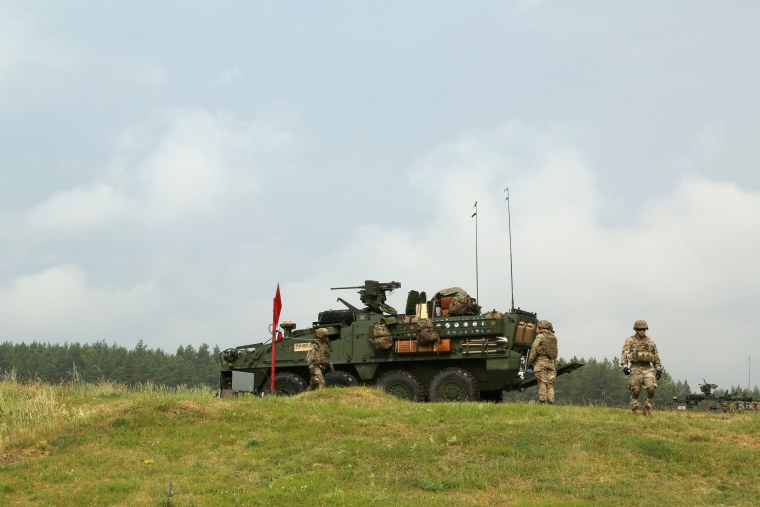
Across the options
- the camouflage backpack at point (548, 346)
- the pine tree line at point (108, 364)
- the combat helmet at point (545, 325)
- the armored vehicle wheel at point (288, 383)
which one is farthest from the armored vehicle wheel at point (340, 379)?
the pine tree line at point (108, 364)

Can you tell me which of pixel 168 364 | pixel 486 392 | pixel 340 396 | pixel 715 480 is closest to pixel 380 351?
pixel 486 392

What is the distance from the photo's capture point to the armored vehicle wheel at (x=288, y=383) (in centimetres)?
2352

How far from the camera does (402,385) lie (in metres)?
22.1

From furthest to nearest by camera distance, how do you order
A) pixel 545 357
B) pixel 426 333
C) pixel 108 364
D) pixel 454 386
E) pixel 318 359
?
1. pixel 108 364
2. pixel 318 359
3. pixel 426 333
4. pixel 454 386
5. pixel 545 357

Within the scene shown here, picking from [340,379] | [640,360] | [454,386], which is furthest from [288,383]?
[640,360]

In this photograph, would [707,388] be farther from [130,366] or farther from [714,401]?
[130,366]

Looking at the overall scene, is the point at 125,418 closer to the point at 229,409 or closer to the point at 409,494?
the point at 229,409

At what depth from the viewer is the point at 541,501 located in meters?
9.91

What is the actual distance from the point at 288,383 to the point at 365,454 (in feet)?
37.9

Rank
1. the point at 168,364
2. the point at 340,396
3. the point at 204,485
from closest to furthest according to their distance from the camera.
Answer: the point at 204,485 → the point at 340,396 → the point at 168,364

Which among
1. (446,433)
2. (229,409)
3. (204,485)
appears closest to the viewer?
(204,485)

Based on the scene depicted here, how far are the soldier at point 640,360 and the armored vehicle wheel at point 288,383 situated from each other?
35.1ft

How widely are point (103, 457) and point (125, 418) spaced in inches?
79.1

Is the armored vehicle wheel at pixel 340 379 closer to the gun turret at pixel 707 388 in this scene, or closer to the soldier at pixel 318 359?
the soldier at pixel 318 359
